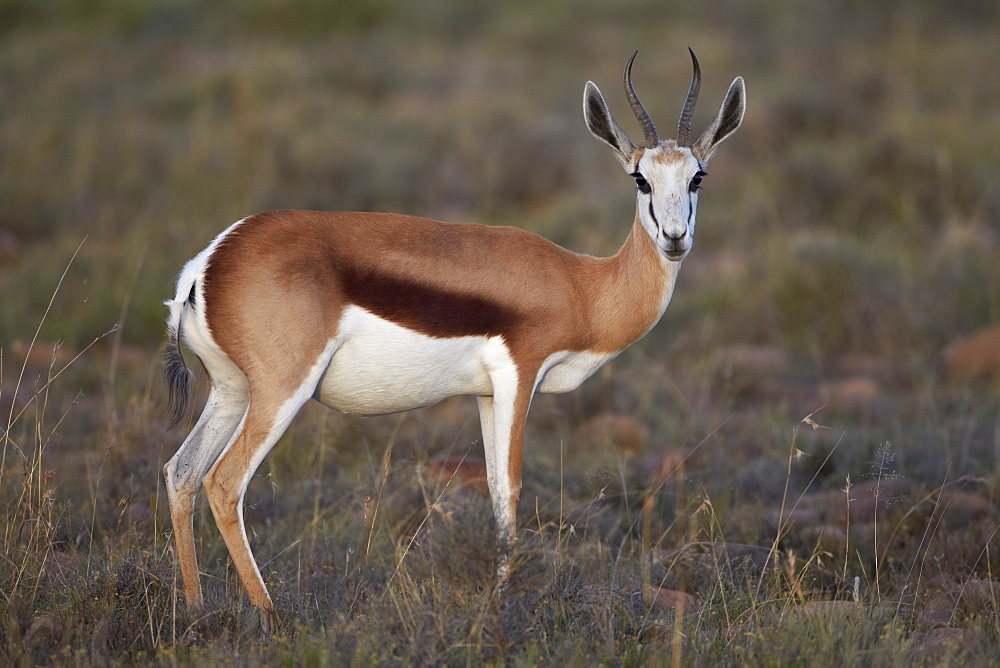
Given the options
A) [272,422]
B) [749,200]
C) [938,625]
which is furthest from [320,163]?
[938,625]

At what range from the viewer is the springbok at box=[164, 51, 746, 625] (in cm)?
434

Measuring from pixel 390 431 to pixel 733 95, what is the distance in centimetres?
371

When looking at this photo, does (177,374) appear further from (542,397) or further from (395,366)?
(542,397)

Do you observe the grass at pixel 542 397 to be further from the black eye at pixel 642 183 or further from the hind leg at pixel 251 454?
the black eye at pixel 642 183

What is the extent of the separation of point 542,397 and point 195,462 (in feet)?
15.6

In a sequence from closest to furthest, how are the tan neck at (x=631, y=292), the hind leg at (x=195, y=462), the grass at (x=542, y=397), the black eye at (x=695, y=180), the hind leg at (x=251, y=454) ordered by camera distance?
the grass at (x=542, y=397) < the hind leg at (x=251, y=454) < the hind leg at (x=195, y=462) < the black eye at (x=695, y=180) < the tan neck at (x=631, y=292)

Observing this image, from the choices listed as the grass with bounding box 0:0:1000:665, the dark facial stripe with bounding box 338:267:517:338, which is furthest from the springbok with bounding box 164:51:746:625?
the grass with bounding box 0:0:1000:665

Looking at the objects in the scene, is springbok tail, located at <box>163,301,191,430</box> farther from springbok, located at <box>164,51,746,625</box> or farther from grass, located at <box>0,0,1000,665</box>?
grass, located at <box>0,0,1000,665</box>

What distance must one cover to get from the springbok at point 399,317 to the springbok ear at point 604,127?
0.01 meters

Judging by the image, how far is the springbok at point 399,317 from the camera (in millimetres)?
4336

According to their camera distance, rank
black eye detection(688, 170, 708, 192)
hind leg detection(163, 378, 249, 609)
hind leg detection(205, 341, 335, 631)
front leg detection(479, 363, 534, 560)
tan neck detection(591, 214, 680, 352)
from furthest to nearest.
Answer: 1. tan neck detection(591, 214, 680, 352)
2. black eye detection(688, 170, 708, 192)
3. front leg detection(479, 363, 534, 560)
4. hind leg detection(163, 378, 249, 609)
5. hind leg detection(205, 341, 335, 631)

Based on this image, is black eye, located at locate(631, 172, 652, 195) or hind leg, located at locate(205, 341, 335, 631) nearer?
hind leg, located at locate(205, 341, 335, 631)

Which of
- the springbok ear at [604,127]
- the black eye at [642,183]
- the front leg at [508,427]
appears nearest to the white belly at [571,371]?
the front leg at [508,427]

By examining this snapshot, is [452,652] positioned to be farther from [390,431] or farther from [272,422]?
[390,431]
